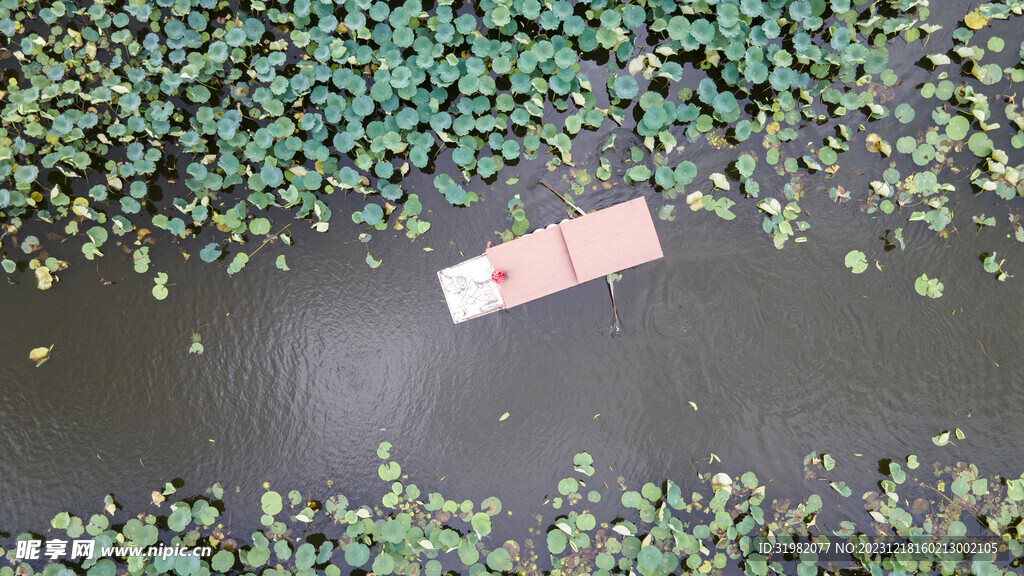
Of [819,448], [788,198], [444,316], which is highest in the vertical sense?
[788,198]

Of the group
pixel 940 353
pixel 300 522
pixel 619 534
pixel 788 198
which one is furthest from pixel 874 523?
pixel 300 522

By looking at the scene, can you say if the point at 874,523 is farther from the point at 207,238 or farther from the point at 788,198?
the point at 207,238

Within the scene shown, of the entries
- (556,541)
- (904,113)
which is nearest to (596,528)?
(556,541)

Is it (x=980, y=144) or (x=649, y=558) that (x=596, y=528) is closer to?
(x=649, y=558)

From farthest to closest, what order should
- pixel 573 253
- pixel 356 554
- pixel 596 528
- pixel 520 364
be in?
pixel 520 364 → pixel 596 528 → pixel 356 554 → pixel 573 253

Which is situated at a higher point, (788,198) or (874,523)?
(788,198)

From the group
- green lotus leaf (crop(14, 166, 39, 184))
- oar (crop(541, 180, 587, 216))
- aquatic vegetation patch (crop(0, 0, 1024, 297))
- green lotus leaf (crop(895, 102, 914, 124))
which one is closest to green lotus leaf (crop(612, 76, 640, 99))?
aquatic vegetation patch (crop(0, 0, 1024, 297))

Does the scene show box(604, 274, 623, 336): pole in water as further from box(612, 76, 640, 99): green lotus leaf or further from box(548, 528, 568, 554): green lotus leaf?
box(548, 528, 568, 554): green lotus leaf
